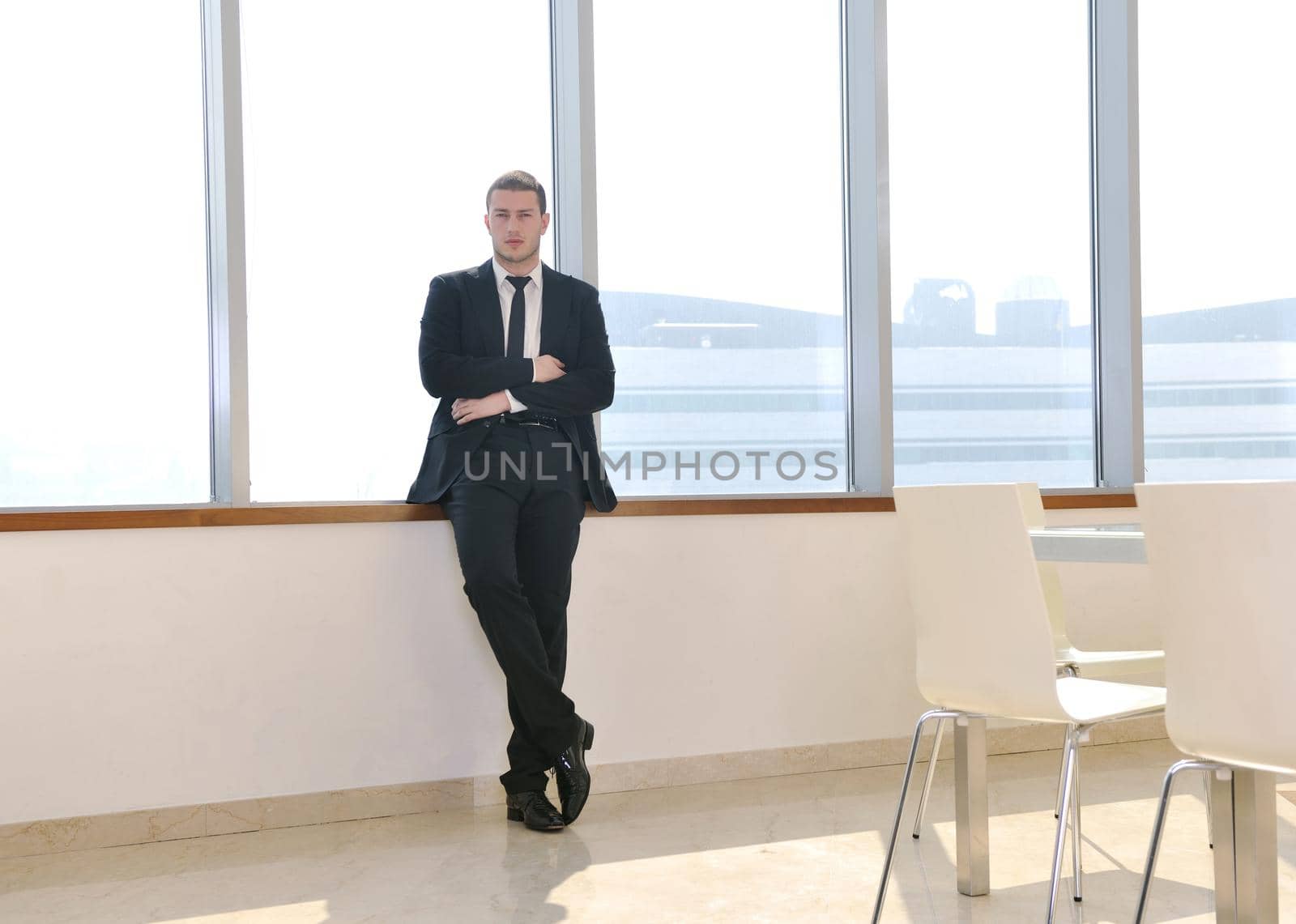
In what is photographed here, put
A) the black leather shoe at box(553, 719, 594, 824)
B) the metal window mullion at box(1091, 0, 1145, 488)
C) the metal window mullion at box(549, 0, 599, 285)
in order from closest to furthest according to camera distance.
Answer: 1. the black leather shoe at box(553, 719, 594, 824)
2. the metal window mullion at box(549, 0, 599, 285)
3. the metal window mullion at box(1091, 0, 1145, 488)

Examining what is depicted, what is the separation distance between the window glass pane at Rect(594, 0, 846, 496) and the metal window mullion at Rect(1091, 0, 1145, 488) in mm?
1098

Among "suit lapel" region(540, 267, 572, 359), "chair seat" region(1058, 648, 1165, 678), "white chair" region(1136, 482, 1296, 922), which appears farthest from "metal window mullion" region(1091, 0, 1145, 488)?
"white chair" region(1136, 482, 1296, 922)

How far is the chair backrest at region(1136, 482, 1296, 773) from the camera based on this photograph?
1.71m

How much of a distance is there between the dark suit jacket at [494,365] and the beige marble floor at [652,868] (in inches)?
36.3

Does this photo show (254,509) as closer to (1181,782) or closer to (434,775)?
(434,775)

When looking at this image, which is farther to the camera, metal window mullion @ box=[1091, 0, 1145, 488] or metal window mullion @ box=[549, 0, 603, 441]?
metal window mullion @ box=[1091, 0, 1145, 488]

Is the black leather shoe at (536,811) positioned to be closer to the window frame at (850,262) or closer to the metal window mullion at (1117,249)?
the window frame at (850,262)

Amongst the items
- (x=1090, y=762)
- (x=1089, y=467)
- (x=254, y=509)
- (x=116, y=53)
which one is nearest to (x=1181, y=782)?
(x=1090, y=762)

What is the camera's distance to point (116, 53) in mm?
3561

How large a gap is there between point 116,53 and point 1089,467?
11.8ft

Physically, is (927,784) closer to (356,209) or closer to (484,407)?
(484,407)

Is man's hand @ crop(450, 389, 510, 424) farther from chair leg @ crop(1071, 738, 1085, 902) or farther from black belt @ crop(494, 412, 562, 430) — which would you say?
chair leg @ crop(1071, 738, 1085, 902)

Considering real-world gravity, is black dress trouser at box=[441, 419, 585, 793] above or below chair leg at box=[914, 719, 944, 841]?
above

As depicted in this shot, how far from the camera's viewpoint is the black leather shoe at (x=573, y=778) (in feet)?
11.1
